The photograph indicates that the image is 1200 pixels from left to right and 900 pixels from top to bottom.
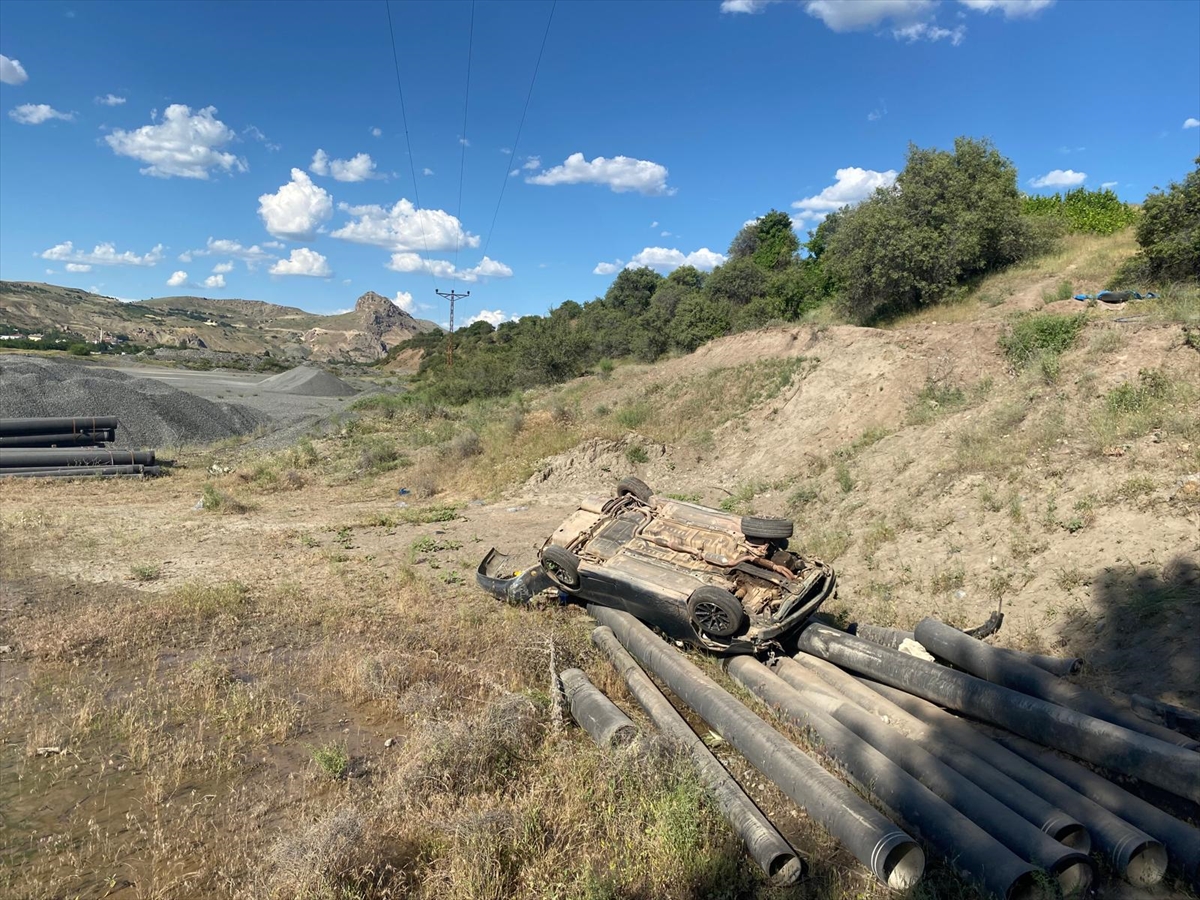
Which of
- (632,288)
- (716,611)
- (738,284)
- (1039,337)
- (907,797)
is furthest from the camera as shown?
(632,288)

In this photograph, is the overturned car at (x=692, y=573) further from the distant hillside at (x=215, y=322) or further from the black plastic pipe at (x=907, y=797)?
the distant hillside at (x=215, y=322)

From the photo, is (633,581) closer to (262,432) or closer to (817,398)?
(817,398)

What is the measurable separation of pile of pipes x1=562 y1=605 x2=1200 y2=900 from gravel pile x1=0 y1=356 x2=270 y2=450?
2147 cm

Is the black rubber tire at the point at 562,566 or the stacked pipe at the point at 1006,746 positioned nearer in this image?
the stacked pipe at the point at 1006,746

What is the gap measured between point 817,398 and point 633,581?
1033 centimetres

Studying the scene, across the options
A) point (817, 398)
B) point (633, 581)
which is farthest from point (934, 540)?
point (817, 398)

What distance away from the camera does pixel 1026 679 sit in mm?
4664

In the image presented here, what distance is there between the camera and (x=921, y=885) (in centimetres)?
344

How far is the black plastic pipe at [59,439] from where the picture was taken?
1666cm

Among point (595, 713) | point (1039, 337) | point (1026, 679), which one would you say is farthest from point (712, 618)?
point (1039, 337)

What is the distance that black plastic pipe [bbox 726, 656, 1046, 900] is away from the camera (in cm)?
328

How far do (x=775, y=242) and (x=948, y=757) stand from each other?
161 feet

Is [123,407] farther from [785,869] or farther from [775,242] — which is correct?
[775,242]

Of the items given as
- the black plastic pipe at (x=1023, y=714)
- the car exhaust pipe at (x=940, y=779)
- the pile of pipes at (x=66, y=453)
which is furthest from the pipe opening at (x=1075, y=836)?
the pile of pipes at (x=66, y=453)
